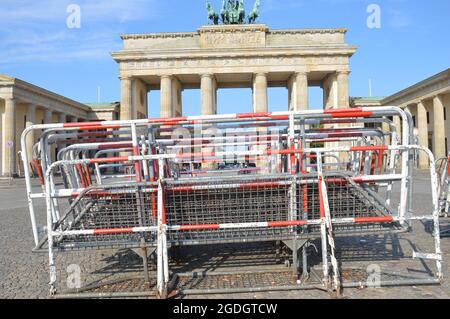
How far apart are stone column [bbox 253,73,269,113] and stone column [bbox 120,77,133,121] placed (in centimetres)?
1560

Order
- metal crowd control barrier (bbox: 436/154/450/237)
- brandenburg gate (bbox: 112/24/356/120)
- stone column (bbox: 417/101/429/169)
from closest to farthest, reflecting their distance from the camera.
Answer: metal crowd control barrier (bbox: 436/154/450/237) < stone column (bbox: 417/101/429/169) < brandenburg gate (bbox: 112/24/356/120)

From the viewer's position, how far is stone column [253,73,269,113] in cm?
5253

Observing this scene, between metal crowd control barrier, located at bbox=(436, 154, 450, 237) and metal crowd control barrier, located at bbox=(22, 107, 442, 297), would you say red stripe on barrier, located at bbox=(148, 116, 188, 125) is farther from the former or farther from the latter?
metal crowd control barrier, located at bbox=(436, 154, 450, 237)

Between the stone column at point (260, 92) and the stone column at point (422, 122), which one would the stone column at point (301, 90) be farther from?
the stone column at point (422, 122)

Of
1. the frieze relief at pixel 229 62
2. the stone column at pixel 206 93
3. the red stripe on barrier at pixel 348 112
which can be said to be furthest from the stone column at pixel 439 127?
the red stripe on barrier at pixel 348 112

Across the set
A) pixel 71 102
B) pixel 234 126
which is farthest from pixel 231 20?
pixel 234 126

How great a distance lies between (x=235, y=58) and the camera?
5212 centimetres

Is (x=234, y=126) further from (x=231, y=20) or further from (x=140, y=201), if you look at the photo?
(x=231, y=20)

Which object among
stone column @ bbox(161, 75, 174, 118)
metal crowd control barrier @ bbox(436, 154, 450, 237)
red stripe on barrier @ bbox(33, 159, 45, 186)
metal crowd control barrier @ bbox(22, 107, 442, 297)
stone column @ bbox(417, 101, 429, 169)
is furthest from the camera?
stone column @ bbox(161, 75, 174, 118)

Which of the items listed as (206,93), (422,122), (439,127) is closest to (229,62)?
(206,93)

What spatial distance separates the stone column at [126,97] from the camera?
53062mm

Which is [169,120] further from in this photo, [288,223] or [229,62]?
[229,62]

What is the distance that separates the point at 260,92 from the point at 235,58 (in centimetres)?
513

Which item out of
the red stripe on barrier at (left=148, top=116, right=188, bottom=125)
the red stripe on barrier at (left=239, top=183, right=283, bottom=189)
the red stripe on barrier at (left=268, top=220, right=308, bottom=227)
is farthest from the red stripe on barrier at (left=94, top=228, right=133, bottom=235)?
the red stripe on barrier at (left=268, top=220, right=308, bottom=227)
